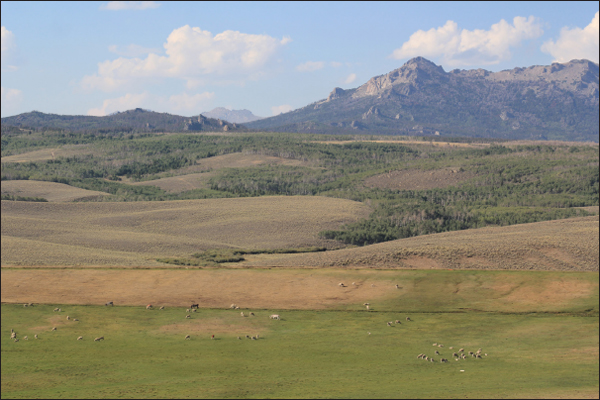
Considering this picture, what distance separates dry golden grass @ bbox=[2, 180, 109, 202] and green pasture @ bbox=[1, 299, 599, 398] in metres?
122

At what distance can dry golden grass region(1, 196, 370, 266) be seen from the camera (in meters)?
80.9

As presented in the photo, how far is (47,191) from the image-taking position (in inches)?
7067

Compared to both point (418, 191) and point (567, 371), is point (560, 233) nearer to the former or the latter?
point (567, 371)

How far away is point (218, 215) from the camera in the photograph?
136 m

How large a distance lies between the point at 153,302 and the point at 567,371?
109 feet

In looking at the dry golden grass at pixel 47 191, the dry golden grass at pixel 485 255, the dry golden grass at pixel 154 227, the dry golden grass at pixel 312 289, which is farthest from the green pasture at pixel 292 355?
the dry golden grass at pixel 47 191

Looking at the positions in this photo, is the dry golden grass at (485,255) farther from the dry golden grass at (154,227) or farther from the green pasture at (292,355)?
the dry golden grass at (154,227)

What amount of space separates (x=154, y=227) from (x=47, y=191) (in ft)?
217

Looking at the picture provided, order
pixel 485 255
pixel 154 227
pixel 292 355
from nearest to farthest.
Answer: pixel 292 355, pixel 485 255, pixel 154 227

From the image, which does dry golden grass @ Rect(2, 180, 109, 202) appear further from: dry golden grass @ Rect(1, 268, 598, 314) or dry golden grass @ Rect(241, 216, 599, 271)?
dry golden grass @ Rect(1, 268, 598, 314)

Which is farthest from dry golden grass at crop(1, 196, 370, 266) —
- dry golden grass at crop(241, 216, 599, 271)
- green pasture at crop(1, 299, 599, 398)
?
green pasture at crop(1, 299, 599, 398)

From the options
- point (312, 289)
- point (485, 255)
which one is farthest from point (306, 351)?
point (485, 255)

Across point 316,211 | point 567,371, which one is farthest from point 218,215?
point 567,371

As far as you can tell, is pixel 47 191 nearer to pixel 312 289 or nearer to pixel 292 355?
pixel 312 289
